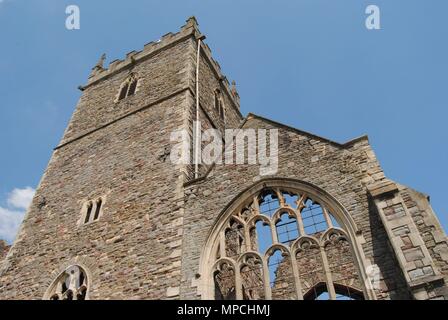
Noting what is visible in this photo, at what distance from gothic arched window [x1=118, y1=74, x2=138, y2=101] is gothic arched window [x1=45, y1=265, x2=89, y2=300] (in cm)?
758

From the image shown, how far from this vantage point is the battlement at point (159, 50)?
52.5 feet

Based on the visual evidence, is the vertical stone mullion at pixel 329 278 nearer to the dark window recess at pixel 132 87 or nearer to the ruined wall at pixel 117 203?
the ruined wall at pixel 117 203

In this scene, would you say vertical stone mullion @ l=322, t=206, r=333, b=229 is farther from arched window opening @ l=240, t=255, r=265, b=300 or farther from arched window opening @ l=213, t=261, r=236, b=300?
arched window opening @ l=213, t=261, r=236, b=300

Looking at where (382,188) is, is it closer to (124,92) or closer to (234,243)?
(234,243)

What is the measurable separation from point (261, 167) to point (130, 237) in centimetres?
338

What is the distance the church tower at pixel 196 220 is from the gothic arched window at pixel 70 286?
3 cm

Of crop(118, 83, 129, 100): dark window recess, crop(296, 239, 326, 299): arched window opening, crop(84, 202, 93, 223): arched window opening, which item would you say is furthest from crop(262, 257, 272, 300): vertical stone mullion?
crop(118, 83, 129, 100): dark window recess

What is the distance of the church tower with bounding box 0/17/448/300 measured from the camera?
6332 mm

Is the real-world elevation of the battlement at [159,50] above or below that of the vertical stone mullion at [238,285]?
above

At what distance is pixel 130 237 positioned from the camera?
346 inches

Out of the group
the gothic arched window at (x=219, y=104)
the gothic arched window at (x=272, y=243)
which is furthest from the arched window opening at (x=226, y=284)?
the gothic arched window at (x=219, y=104)
